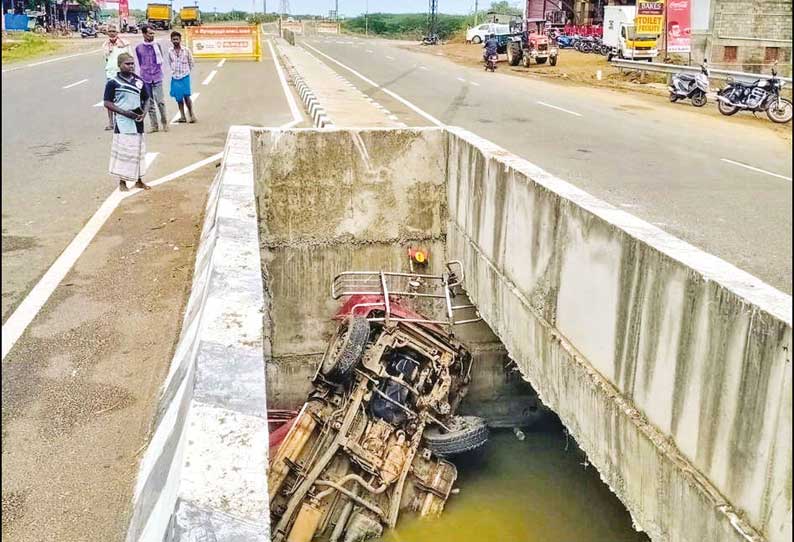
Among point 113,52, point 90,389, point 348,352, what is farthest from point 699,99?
point 90,389

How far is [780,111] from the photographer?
53.2 feet

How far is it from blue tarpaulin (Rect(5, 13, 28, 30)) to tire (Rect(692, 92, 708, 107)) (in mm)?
19749

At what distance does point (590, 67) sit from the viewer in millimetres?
31953

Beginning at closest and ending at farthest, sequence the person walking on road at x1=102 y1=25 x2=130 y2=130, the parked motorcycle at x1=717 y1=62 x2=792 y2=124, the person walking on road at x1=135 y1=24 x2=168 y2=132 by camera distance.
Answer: the person walking on road at x1=102 y1=25 x2=130 y2=130, the person walking on road at x1=135 y1=24 x2=168 y2=132, the parked motorcycle at x1=717 y1=62 x2=792 y2=124

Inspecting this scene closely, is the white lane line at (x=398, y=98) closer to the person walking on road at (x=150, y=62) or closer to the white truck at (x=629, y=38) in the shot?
the person walking on road at (x=150, y=62)

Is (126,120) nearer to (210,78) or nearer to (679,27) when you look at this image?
(210,78)

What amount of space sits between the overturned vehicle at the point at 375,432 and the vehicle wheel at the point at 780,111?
10912 millimetres

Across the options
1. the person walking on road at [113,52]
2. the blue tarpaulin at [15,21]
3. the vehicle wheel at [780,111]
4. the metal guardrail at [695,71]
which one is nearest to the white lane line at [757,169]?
the metal guardrail at [695,71]

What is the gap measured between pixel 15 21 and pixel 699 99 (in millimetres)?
20007

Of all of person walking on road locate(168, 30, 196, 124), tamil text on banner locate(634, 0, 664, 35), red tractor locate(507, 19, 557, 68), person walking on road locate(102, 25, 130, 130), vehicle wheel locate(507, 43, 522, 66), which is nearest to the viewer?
person walking on road locate(102, 25, 130, 130)

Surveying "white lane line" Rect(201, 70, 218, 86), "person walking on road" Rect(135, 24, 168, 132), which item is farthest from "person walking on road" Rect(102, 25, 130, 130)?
"white lane line" Rect(201, 70, 218, 86)

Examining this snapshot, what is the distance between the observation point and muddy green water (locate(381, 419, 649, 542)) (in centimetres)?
739

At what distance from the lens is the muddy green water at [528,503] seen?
24.2 ft

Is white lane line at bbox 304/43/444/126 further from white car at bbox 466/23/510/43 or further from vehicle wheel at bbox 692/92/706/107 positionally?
white car at bbox 466/23/510/43
